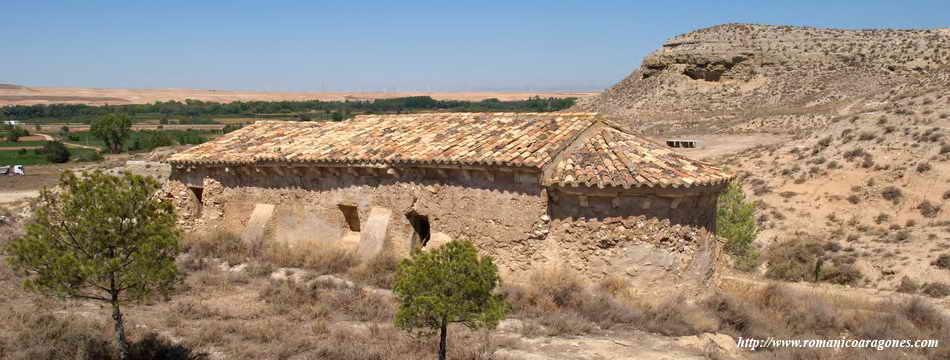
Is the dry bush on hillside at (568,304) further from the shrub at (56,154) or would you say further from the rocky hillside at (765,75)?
the shrub at (56,154)

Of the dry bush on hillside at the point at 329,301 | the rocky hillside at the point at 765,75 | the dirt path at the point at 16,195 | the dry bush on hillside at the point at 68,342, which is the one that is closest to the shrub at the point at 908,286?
the dry bush on hillside at the point at 329,301

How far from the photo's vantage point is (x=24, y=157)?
183 ft

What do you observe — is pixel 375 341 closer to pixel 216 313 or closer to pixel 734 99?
pixel 216 313

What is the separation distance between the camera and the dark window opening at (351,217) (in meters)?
12.4

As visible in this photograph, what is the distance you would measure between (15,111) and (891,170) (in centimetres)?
14010

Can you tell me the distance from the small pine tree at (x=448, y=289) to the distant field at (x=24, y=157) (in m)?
57.6

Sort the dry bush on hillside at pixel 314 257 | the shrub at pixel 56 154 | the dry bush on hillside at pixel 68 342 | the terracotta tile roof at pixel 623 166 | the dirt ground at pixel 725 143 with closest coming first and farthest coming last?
the dry bush on hillside at pixel 68 342 < the terracotta tile roof at pixel 623 166 < the dry bush on hillside at pixel 314 257 < the dirt ground at pixel 725 143 < the shrub at pixel 56 154

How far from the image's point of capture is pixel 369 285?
1061cm

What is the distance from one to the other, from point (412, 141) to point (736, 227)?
805cm

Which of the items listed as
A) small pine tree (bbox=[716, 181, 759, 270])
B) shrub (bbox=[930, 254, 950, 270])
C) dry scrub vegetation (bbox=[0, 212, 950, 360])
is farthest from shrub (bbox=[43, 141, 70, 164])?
shrub (bbox=[930, 254, 950, 270])

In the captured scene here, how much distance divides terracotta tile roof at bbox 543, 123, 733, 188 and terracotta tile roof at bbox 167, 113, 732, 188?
0.05 ft

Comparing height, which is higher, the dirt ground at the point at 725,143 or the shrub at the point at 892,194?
the dirt ground at the point at 725,143

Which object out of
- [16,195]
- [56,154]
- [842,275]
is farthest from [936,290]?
[56,154]

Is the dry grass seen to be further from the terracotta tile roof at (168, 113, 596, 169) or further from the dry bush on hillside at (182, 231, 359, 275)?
the dry bush on hillside at (182, 231, 359, 275)
